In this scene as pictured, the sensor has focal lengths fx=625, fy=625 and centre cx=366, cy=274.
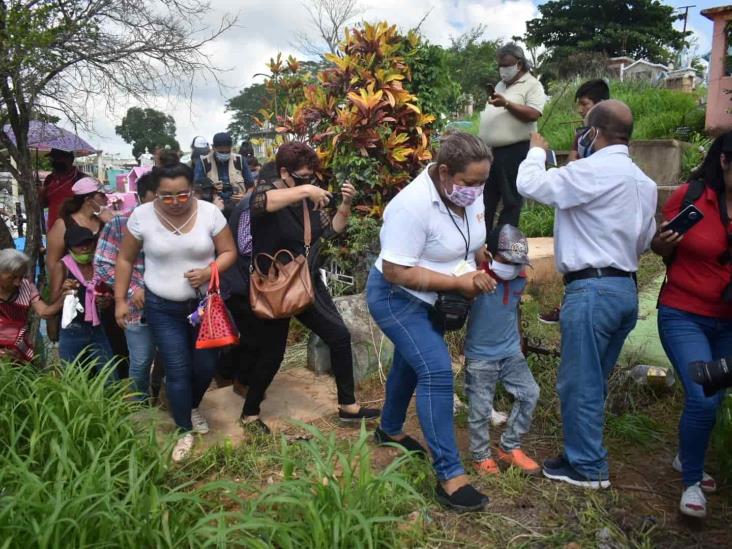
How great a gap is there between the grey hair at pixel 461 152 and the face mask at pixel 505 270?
1.71 ft

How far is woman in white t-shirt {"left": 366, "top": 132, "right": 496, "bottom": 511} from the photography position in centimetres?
266

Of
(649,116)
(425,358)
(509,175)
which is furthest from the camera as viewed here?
(649,116)

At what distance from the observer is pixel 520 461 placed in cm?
310

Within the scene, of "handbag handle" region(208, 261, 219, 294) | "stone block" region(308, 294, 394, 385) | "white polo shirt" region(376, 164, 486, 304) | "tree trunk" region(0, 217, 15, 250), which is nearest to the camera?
"white polo shirt" region(376, 164, 486, 304)

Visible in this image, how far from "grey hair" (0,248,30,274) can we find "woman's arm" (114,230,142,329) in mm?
857

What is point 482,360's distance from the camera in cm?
298

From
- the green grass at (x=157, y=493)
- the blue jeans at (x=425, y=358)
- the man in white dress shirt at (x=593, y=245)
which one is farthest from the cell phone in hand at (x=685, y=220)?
the green grass at (x=157, y=493)

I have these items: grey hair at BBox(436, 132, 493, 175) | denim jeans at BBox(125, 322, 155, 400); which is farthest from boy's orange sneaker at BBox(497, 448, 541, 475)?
denim jeans at BBox(125, 322, 155, 400)

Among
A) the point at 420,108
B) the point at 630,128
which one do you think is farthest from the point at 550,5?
the point at 630,128

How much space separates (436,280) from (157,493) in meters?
1.42

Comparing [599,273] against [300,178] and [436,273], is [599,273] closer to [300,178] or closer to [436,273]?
[436,273]

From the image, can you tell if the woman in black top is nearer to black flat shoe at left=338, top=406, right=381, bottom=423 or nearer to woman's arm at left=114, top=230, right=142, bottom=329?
black flat shoe at left=338, top=406, right=381, bottom=423

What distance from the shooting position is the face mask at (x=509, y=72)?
→ 4.39 meters

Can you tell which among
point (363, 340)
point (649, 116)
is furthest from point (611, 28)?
point (363, 340)
